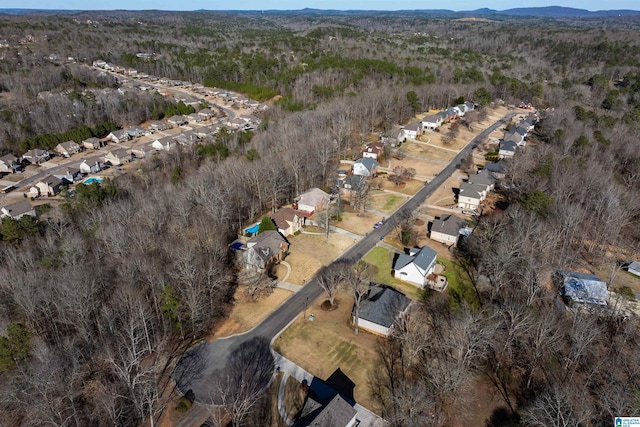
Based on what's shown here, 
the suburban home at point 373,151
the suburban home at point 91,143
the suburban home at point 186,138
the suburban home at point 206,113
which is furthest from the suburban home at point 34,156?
the suburban home at point 373,151

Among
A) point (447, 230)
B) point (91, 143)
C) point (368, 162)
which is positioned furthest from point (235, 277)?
point (91, 143)

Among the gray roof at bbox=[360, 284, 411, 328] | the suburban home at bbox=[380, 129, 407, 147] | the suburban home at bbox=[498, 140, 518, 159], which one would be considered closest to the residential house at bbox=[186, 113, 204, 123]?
the suburban home at bbox=[380, 129, 407, 147]

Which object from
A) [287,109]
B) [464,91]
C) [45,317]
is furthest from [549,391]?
[464,91]

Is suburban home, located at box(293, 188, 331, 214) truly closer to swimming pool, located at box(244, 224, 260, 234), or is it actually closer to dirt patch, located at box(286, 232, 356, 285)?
dirt patch, located at box(286, 232, 356, 285)

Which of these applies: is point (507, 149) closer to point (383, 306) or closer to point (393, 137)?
point (393, 137)

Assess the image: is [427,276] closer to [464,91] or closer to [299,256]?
[299,256]

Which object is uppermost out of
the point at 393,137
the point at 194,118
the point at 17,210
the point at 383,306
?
the point at 393,137

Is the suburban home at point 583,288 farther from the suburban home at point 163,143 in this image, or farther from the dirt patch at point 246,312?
the suburban home at point 163,143
